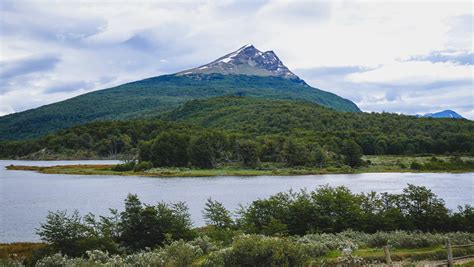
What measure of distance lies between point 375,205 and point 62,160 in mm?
130559

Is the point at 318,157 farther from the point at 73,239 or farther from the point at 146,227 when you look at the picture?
the point at 73,239

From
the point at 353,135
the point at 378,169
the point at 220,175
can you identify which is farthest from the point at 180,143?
the point at 353,135

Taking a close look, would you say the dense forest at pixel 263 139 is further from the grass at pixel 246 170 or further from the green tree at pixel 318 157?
Answer: the grass at pixel 246 170

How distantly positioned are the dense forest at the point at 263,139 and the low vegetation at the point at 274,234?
72131 mm

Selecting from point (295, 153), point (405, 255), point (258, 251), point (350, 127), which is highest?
point (350, 127)

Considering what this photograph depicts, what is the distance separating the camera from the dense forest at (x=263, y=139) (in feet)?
323

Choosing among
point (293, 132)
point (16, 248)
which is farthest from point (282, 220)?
point (293, 132)

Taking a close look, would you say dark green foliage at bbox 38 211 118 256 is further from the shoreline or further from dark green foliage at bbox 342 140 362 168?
dark green foliage at bbox 342 140 362 168

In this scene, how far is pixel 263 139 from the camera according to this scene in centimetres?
10775

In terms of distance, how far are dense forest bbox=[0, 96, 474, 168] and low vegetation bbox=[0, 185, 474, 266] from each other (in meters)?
72.1

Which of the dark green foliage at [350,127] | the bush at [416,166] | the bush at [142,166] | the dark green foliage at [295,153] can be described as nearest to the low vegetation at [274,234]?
the bush at [142,166]

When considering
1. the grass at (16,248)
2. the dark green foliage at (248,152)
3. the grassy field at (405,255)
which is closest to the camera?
the grassy field at (405,255)

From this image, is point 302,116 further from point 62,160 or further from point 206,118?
point 62,160

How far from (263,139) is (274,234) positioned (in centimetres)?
8727
